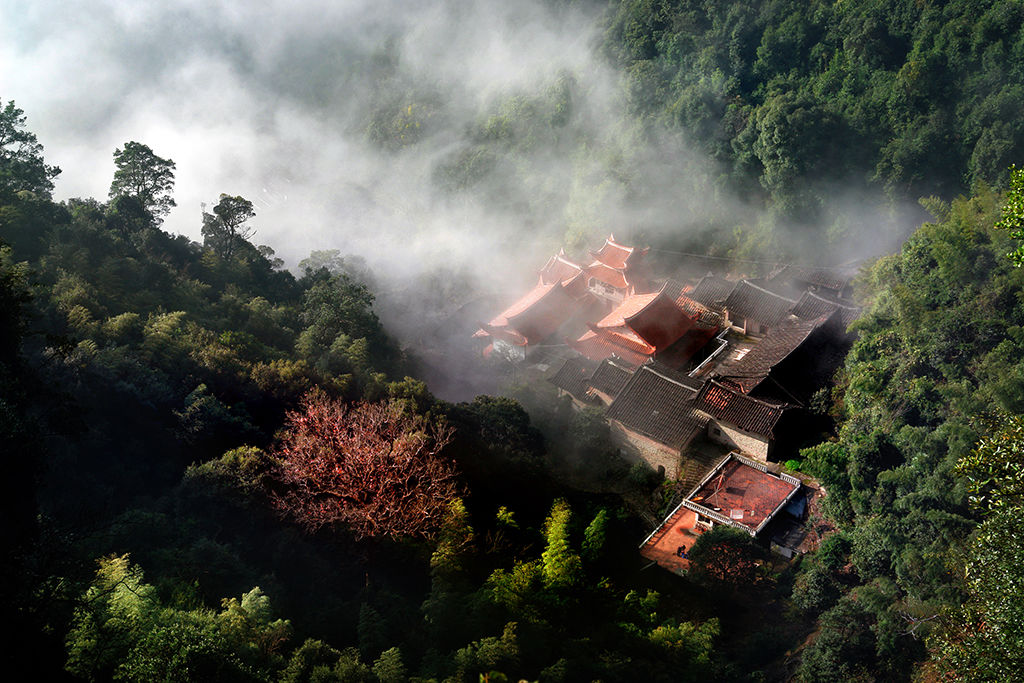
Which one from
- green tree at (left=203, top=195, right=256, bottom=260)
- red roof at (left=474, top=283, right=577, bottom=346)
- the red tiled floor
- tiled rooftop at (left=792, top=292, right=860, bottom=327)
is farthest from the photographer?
red roof at (left=474, top=283, right=577, bottom=346)

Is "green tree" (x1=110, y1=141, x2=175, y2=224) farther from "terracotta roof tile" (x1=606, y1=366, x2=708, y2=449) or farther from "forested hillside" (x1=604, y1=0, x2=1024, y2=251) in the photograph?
"forested hillside" (x1=604, y1=0, x2=1024, y2=251)

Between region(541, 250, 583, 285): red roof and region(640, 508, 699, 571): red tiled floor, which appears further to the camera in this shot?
region(541, 250, 583, 285): red roof

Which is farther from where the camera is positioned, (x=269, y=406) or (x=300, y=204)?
(x=300, y=204)

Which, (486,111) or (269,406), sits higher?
(486,111)

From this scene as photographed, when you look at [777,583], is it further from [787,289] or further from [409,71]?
[409,71]

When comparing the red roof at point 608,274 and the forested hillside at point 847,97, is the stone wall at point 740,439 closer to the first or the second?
the red roof at point 608,274

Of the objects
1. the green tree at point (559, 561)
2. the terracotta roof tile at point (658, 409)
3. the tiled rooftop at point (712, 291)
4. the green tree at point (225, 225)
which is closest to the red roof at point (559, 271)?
the tiled rooftop at point (712, 291)

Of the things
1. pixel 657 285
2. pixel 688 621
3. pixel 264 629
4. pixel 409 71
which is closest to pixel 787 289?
pixel 657 285

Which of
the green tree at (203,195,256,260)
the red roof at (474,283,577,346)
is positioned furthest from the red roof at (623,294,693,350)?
A: the green tree at (203,195,256,260)
